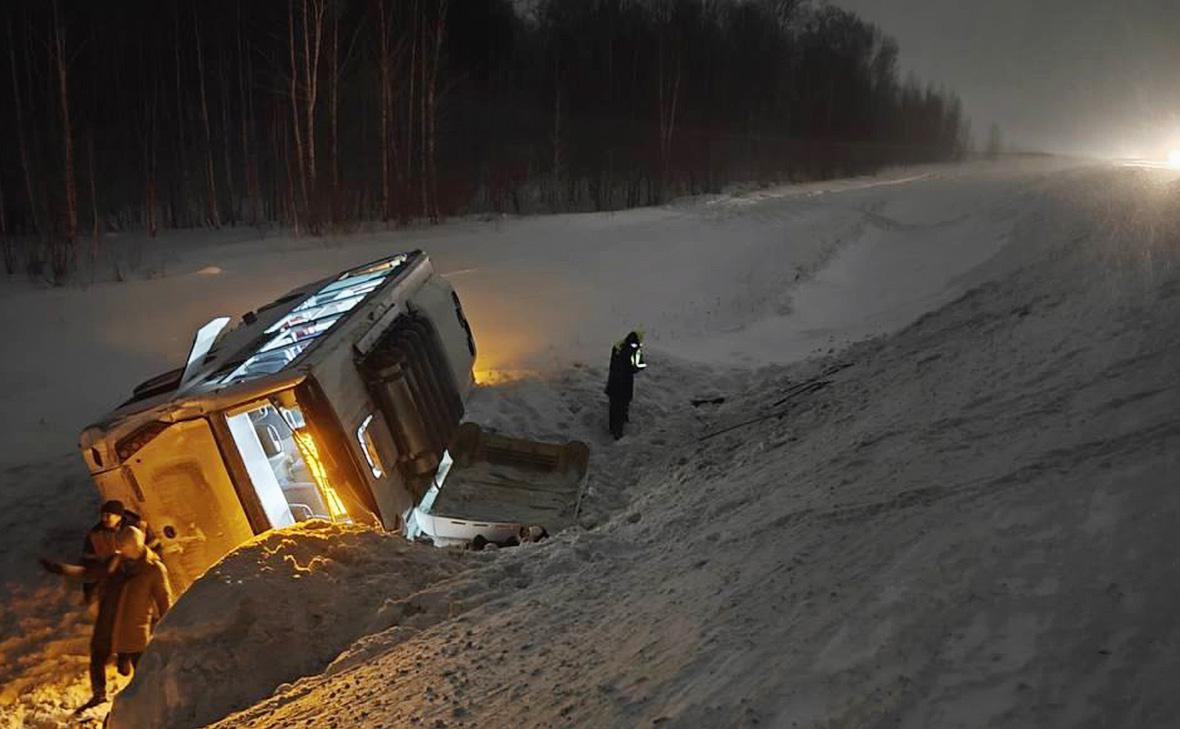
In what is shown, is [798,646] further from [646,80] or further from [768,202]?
[646,80]

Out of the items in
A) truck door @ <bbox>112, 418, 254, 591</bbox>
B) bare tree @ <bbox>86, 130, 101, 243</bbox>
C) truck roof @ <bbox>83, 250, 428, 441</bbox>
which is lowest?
truck door @ <bbox>112, 418, 254, 591</bbox>

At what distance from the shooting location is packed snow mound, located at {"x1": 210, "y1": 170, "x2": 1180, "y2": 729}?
2.64 meters

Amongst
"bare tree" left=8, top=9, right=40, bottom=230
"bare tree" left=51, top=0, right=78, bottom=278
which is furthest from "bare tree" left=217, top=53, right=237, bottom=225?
"bare tree" left=51, top=0, right=78, bottom=278

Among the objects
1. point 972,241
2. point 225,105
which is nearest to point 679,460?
point 972,241

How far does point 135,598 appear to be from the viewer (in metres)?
5.66

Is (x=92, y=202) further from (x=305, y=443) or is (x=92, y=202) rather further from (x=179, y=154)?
(x=305, y=443)

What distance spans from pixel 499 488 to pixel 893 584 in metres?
4.80

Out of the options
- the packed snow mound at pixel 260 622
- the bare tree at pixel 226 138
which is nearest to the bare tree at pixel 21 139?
the bare tree at pixel 226 138

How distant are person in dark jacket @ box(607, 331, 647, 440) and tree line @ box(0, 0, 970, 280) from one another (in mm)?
13629

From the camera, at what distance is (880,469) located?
4848 millimetres

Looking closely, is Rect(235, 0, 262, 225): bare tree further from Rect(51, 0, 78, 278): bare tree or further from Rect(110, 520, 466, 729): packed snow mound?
Rect(110, 520, 466, 729): packed snow mound

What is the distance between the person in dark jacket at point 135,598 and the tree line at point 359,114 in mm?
13869

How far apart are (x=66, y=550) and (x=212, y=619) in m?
3.94

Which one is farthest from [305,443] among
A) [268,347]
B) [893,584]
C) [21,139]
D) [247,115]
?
[247,115]
